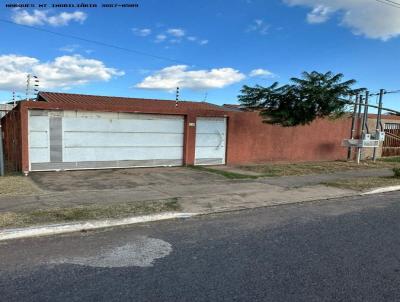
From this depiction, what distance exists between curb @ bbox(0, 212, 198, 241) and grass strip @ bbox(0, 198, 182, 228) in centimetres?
17

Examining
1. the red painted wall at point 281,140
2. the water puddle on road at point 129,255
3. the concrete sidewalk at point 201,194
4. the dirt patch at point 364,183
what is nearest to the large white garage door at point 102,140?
the red painted wall at point 281,140

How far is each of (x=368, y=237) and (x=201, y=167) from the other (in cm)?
984

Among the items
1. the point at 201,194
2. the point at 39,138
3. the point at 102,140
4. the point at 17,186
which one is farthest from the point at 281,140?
the point at 17,186

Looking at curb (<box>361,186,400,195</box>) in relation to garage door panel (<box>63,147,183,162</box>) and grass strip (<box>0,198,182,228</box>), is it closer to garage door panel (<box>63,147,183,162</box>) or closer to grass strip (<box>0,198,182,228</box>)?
grass strip (<box>0,198,182,228</box>)

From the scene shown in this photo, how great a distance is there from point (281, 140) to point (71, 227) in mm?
13767

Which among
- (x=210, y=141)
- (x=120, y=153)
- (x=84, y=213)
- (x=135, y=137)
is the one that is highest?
(x=135, y=137)

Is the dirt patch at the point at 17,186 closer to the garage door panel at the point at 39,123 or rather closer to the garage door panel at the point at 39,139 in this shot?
the garage door panel at the point at 39,139

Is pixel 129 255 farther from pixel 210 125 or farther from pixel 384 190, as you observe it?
pixel 210 125

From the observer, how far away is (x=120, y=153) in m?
14.6

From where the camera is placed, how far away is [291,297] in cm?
405

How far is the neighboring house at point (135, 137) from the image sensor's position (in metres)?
13.0

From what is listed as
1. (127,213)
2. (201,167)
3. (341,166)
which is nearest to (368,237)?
(127,213)

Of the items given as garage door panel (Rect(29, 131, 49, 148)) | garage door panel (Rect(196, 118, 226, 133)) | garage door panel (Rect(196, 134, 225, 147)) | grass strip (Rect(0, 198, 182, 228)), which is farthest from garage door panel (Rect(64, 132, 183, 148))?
grass strip (Rect(0, 198, 182, 228))

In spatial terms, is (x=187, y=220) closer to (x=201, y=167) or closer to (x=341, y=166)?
(x=201, y=167)
